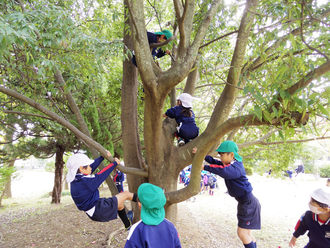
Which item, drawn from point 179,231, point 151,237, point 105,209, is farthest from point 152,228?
point 179,231

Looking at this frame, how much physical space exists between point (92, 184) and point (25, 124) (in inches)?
304

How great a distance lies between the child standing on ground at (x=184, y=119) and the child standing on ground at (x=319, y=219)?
1735mm

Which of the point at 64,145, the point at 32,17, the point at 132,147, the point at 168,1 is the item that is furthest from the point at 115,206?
the point at 64,145

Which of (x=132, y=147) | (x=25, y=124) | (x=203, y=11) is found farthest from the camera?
(x=25, y=124)

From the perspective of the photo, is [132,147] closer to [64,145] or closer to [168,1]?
[168,1]

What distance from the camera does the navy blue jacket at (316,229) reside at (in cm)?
236

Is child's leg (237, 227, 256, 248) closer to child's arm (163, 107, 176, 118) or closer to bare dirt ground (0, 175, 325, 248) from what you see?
bare dirt ground (0, 175, 325, 248)

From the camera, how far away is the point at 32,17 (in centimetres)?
238

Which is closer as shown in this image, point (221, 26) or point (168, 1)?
point (221, 26)

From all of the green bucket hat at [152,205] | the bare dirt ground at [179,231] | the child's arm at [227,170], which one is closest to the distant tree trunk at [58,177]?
the bare dirt ground at [179,231]

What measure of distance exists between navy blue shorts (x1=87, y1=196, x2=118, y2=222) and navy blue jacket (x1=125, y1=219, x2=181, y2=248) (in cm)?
103

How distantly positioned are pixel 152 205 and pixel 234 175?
4.42 feet

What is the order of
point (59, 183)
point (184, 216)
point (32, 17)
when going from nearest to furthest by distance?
point (32, 17), point (184, 216), point (59, 183)

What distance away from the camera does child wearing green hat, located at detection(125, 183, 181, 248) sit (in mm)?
1725
